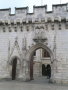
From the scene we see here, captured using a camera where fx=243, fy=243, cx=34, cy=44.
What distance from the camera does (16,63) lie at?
23.2 meters

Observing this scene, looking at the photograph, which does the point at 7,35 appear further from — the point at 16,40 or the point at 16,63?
the point at 16,63

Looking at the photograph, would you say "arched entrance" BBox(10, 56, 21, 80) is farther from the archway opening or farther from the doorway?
the archway opening

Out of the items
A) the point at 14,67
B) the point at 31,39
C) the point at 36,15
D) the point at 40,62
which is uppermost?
the point at 36,15

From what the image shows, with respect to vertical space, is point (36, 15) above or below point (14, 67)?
above

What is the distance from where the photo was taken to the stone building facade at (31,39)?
2070 cm

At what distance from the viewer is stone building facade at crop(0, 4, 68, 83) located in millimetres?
20703

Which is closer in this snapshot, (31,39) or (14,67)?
(31,39)

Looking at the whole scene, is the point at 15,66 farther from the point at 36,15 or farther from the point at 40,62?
the point at 40,62

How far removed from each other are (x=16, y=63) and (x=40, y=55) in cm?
1543

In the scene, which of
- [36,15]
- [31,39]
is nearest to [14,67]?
[31,39]

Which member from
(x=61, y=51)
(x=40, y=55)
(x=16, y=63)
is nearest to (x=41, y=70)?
(x=40, y=55)

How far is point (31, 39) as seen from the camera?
21.7 metres

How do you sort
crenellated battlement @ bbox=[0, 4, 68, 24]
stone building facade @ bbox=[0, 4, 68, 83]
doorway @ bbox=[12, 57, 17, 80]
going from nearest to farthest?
stone building facade @ bbox=[0, 4, 68, 83] < crenellated battlement @ bbox=[0, 4, 68, 24] < doorway @ bbox=[12, 57, 17, 80]

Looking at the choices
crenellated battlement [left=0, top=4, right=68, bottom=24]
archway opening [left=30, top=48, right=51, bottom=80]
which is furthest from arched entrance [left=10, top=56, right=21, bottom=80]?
archway opening [left=30, top=48, right=51, bottom=80]
